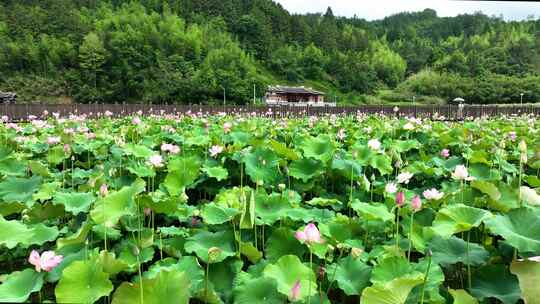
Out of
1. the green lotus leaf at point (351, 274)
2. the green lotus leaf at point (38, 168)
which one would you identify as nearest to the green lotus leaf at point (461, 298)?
the green lotus leaf at point (351, 274)

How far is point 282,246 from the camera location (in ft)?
4.47

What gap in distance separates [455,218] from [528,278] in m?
0.29

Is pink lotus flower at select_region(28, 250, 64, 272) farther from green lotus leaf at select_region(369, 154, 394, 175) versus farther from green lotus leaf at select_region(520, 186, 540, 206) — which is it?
green lotus leaf at select_region(369, 154, 394, 175)

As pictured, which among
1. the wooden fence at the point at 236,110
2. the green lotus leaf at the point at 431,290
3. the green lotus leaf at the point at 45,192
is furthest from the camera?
the wooden fence at the point at 236,110

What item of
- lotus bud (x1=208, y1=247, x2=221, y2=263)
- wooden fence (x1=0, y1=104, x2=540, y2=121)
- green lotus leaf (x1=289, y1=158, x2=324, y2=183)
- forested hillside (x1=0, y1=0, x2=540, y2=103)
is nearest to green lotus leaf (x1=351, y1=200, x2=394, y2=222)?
lotus bud (x1=208, y1=247, x2=221, y2=263)

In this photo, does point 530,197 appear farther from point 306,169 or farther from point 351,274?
point 306,169

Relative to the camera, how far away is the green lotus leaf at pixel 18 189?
70.4 inches

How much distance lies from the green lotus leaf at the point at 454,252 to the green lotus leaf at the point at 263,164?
943 mm

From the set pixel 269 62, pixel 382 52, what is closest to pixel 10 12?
pixel 269 62

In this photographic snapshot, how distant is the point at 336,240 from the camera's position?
136cm

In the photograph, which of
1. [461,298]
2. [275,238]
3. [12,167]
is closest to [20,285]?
[275,238]

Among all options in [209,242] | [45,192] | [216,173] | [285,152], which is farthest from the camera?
[285,152]

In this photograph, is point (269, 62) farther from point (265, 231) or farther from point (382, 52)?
point (265, 231)

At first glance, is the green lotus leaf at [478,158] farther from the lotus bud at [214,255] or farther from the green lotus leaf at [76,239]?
the green lotus leaf at [76,239]
